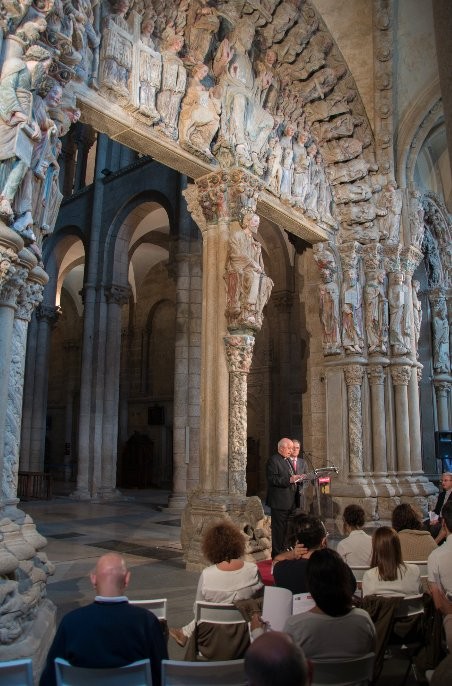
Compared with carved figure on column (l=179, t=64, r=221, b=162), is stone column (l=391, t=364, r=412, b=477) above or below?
below

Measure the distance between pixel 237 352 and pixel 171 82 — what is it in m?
3.49

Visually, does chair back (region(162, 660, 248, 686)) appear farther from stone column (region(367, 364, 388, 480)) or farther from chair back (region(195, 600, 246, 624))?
stone column (region(367, 364, 388, 480))

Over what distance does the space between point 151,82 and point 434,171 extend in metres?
A: 8.49

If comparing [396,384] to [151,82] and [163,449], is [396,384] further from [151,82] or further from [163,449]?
[163,449]

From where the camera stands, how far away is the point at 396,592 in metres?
3.23

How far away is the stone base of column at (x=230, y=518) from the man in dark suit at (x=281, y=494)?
2.05 feet

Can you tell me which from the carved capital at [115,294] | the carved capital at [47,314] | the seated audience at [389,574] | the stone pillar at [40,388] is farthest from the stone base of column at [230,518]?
the carved capital at [47,314]

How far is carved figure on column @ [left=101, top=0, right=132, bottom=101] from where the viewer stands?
6.52 m

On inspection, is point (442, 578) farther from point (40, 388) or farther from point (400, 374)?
point (40, 388)

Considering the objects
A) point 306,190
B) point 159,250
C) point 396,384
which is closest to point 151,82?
point 306,190

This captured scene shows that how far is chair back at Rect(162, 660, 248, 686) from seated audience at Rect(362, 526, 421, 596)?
1.40 metres

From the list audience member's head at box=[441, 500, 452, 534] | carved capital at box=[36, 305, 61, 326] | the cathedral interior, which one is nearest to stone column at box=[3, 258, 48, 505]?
the cathedral interior

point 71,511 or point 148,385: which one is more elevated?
point 148,385

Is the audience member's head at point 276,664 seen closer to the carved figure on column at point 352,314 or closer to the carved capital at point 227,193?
the carved capital at point 227,193
